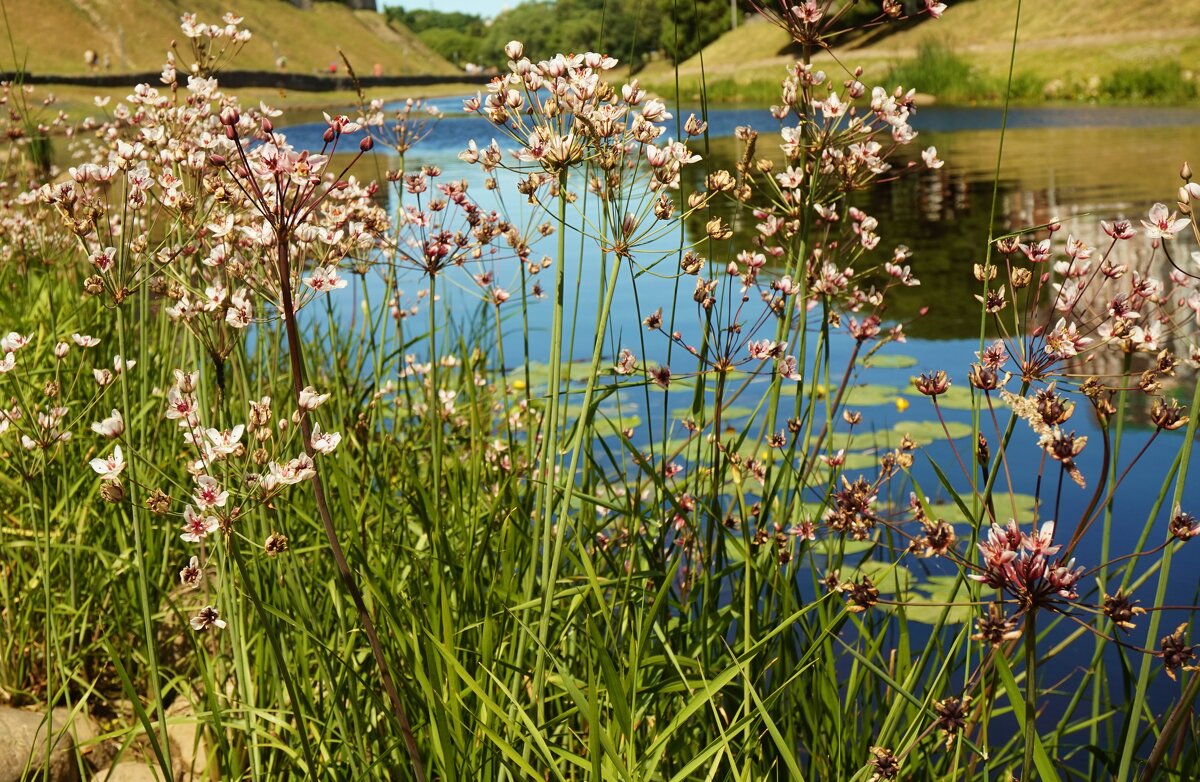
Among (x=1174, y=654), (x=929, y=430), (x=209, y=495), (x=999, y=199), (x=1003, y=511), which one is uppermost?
(x=209, y=495)

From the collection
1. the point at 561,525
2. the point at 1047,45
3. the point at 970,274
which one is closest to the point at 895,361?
the point at 970,274

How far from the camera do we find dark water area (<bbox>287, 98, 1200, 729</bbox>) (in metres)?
4.70

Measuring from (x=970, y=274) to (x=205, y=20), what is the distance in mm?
65026

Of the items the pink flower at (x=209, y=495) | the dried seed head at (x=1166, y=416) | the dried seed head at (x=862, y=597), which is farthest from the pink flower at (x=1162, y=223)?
the pink flower at (x=209, y=495)

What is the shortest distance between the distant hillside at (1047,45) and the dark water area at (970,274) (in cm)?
811

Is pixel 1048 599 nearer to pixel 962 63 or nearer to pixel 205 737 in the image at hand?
pixel 205 737

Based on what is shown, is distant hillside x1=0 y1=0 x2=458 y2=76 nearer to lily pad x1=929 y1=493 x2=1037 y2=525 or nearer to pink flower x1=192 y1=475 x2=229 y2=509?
lily pad x1=929 y1=493 x2=1037 y2=525

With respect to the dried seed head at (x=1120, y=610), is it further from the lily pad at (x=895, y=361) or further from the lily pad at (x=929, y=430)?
the lily pad at (x=895, y=361)

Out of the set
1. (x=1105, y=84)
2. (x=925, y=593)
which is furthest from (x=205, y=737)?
(x=1105, y=84)

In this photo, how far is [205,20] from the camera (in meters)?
64.4

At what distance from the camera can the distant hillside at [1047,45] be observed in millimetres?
35656

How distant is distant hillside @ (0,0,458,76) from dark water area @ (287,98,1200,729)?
48.7 metres

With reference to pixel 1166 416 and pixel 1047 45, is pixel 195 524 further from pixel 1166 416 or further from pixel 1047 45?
pixel 1047 45

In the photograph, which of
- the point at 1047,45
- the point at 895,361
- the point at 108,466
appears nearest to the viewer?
the point at 108,466
